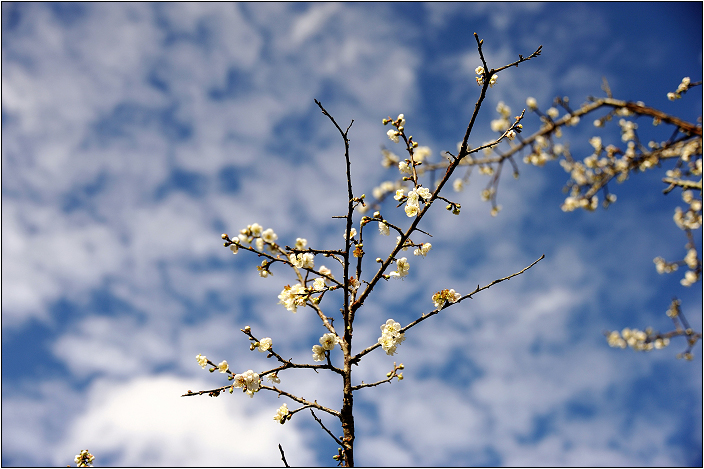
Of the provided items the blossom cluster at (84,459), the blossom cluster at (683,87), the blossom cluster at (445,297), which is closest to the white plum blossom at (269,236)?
the blossom cluster at (445,297)

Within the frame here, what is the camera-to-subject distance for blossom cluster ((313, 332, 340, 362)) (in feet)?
8.86

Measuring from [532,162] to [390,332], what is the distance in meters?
6.82

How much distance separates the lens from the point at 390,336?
275 cm

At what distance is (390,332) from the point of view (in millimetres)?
2766

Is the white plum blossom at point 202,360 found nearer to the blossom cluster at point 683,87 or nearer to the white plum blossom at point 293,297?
the white plum blossom at point 293,297

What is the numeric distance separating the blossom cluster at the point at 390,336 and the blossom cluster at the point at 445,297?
38 cm

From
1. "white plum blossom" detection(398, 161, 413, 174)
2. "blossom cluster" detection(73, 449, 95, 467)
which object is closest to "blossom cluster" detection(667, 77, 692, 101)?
"white plum blossom" detection(398, 161, 413, 174)

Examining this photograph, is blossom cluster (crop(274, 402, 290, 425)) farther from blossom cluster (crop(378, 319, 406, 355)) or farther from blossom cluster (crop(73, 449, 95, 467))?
blossom cluster (crop(73, 449, 95, 467))

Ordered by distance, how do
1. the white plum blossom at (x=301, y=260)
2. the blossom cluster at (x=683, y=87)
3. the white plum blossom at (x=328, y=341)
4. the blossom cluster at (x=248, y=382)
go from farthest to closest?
the blossom cluster at (x=683, y=87) → the white plum blossom at (x=301, y=260) → the white plum blossom at (x=328, y=341) → the blossom cluster at (x=248, y=382)

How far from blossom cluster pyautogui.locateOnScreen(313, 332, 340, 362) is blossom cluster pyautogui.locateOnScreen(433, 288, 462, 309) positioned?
86 cm

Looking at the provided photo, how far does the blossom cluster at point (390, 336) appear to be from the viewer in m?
2.73

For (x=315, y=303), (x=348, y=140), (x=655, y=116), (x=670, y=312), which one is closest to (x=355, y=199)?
(x=348, y=140)

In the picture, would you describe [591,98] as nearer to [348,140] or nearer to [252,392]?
[348,140]

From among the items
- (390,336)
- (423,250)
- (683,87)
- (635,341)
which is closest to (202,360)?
(390,336)
